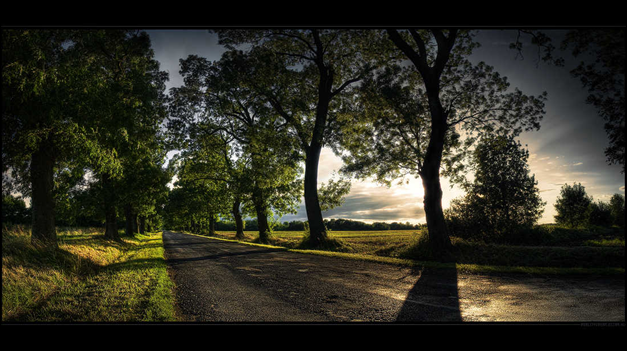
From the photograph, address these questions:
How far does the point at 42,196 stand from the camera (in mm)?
7941

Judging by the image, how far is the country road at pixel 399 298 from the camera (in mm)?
3293

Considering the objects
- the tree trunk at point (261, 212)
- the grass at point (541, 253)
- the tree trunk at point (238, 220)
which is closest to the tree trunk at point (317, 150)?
the grass at point (541, 253)

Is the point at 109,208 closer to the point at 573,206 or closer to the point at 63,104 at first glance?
the point at 63,104

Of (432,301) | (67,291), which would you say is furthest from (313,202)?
(67,291)

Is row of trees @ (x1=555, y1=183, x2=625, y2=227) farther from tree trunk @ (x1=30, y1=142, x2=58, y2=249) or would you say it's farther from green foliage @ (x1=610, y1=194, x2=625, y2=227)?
tree trunk @ (x1=30, y1=142, x2=58, y2=249)

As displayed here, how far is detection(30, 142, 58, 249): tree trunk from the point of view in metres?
7.39

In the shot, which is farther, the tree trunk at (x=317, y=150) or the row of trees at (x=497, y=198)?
the tree trunk at (x=317, y=150)

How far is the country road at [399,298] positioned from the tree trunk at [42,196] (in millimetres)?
5150

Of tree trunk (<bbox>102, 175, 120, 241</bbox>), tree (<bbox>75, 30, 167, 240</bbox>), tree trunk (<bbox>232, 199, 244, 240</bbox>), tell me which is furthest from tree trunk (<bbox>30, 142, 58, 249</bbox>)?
tree trunk (<bbox>232, 199, 244, 240</bbox>)

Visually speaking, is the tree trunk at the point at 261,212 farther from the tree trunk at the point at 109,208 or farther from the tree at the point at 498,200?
the tree at the point at 498,200

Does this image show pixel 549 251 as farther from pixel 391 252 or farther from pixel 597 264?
pixel 391 252
